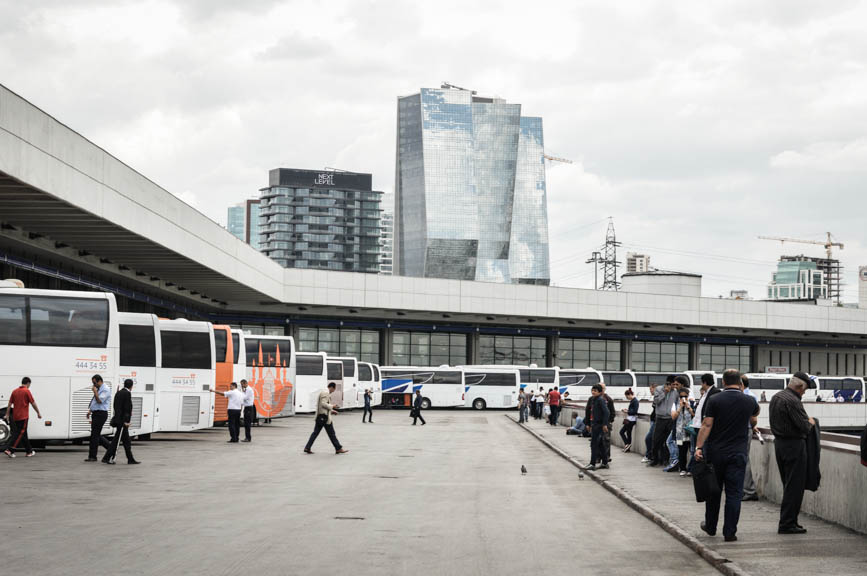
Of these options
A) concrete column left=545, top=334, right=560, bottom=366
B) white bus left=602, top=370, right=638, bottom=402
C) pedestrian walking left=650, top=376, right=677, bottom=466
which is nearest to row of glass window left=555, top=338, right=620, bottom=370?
concrete column left=545, top=334, right=560, bottom=366

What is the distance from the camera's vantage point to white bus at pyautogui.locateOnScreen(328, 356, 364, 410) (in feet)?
171

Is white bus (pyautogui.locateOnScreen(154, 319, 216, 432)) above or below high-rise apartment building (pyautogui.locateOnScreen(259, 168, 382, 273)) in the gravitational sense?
below

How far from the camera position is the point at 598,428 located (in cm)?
1930

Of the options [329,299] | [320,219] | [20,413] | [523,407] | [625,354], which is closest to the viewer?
[20,413]

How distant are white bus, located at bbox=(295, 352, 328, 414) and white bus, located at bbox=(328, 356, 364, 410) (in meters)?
4.89

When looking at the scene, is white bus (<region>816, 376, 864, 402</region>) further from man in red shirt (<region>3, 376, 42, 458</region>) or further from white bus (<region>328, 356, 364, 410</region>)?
man in red shirt (<region>3, 376, 42, 458</region>)

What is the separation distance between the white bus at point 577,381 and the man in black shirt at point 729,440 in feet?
176

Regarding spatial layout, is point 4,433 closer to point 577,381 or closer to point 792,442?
point 792,442

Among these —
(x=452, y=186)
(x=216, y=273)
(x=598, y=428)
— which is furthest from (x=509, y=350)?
(x=452, y=186)

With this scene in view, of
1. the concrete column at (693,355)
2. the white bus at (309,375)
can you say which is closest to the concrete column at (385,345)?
the concrete column at (693,355)

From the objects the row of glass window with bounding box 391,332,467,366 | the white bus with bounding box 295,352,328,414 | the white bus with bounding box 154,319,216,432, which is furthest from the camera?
the row of glass window with bounding box 391,332,467,366

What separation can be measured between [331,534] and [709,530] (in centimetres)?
400

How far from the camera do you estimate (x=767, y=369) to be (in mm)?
85625

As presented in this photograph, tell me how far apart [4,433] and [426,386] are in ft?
138
